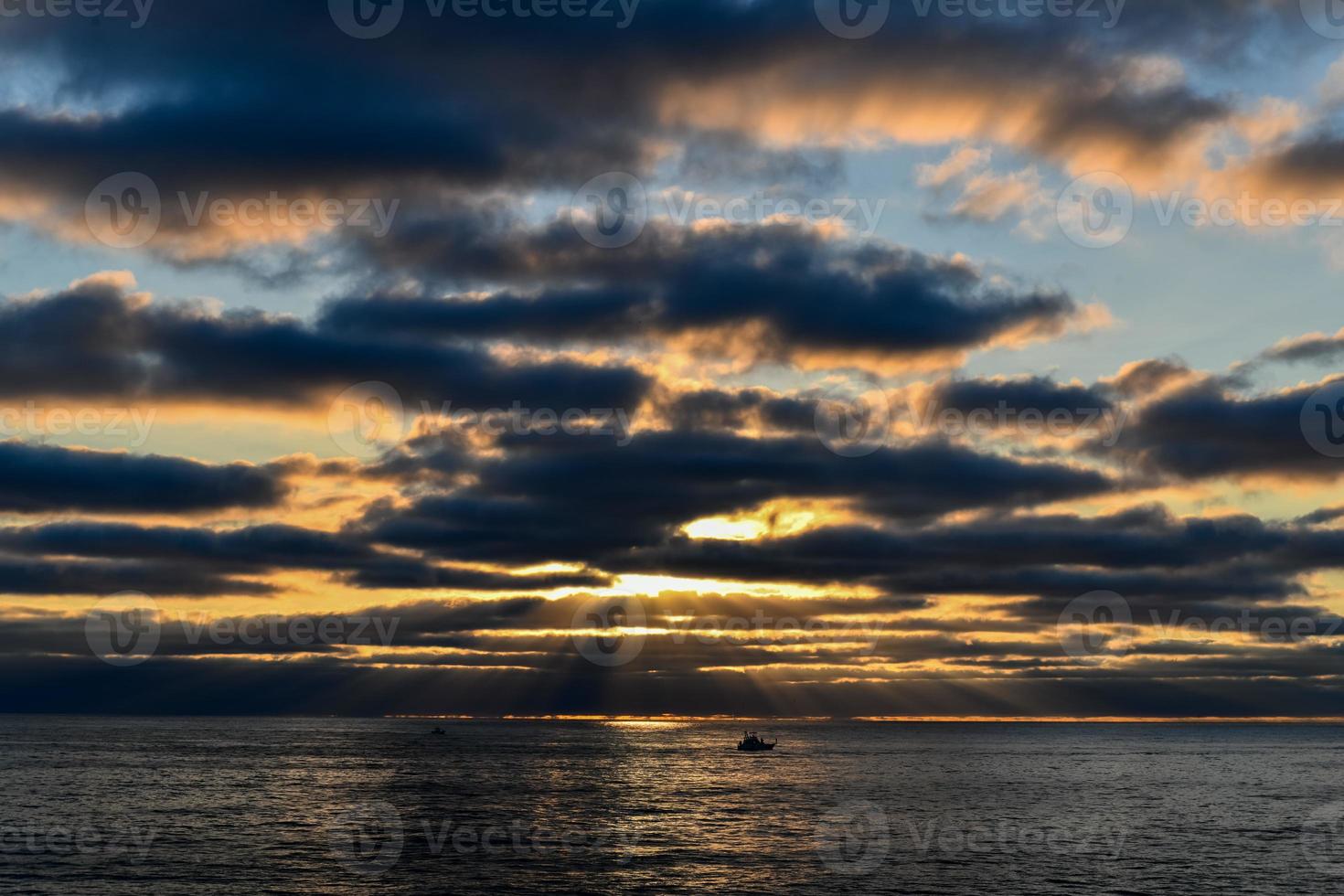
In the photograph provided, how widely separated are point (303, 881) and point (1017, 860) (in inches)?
2530

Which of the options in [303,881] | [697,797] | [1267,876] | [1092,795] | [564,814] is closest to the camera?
[303,881]

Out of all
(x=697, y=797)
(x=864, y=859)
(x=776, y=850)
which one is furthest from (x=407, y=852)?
(x=697, y=797)

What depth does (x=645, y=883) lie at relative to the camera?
97.1m

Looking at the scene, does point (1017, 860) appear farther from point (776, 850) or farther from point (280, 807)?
point (280, 807)

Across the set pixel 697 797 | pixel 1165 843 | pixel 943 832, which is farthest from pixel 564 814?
pixel 1165 843

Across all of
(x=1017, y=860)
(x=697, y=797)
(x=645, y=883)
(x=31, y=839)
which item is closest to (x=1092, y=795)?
(x=697, y=797)

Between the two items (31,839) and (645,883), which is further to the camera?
(31,839)

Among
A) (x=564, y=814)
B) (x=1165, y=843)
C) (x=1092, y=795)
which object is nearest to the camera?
(x=1165, y=843)

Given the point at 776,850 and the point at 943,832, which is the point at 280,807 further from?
the point at 943,832

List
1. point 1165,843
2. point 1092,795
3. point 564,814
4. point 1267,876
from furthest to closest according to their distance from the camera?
point 1092,795, point 564,814, point 1165,843, point 1267,876

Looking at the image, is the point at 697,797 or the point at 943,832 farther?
the point at 697,797

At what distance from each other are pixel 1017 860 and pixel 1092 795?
8855 centimetres

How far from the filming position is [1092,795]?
190 m

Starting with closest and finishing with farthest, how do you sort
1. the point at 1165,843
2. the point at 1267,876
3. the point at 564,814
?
1. the point at 1267,876
2. the point at 1165,843
3. the point at 564,814
